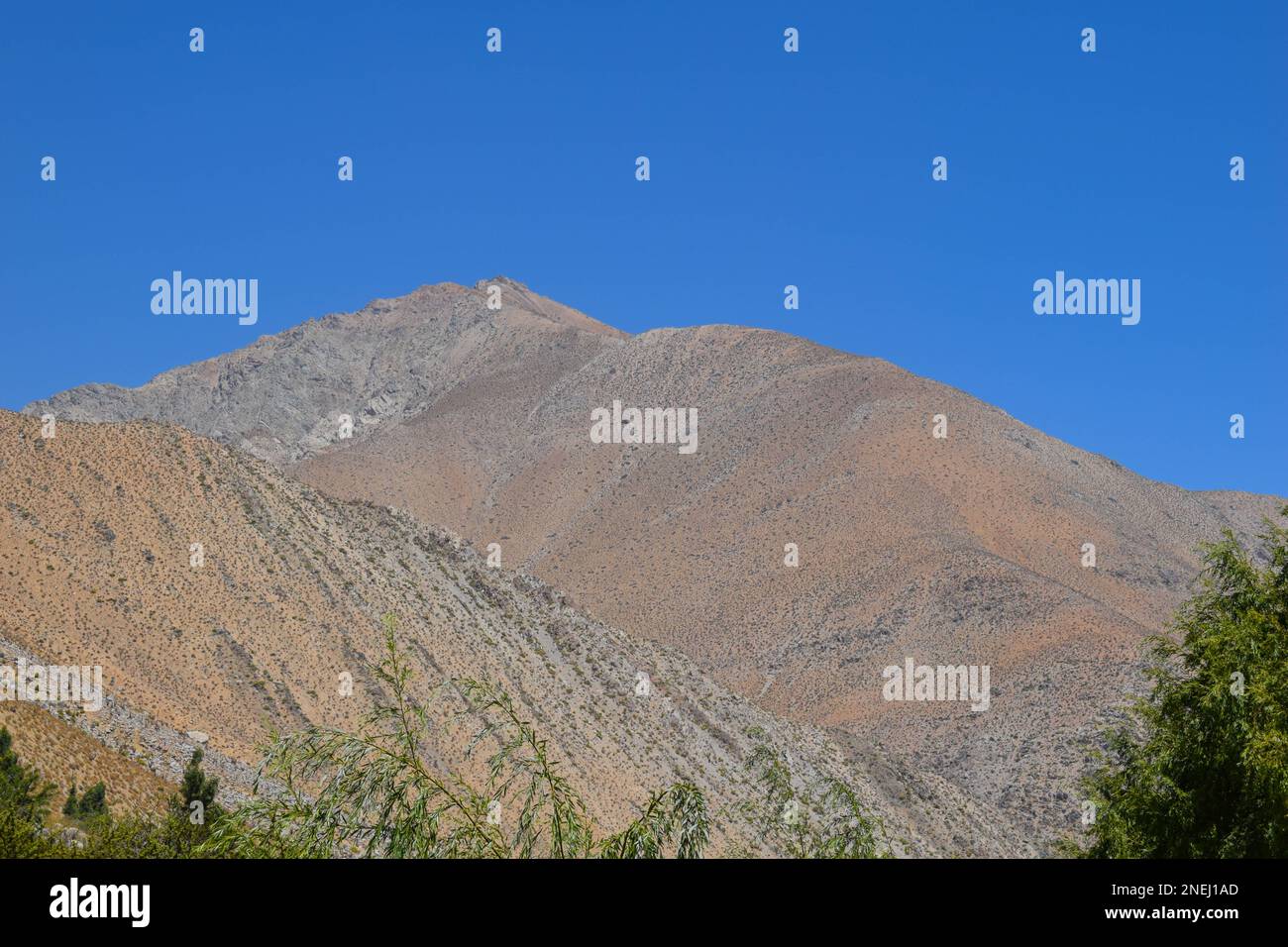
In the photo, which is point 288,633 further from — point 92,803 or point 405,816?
point 405,816

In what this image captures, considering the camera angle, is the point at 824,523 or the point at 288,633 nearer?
the point at 288,633

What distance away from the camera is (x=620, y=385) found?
164750mm

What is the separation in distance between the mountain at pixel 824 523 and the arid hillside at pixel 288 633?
11315 mm

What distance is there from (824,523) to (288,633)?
243ft

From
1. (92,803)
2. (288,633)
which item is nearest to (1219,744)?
(92,803)

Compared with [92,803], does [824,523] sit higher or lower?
higher

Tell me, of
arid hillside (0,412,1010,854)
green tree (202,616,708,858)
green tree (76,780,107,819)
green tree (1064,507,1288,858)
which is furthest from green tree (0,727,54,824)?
green tree (1064,507,1288,858)

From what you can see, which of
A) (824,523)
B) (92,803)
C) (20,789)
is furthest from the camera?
(824,523)

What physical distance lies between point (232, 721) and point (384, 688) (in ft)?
23.4

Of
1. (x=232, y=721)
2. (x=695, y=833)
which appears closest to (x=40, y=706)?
(x=232, y=721)

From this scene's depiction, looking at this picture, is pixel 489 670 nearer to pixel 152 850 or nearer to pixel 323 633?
pixel 323 633

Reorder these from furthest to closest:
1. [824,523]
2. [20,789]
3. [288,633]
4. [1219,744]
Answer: [824,523], [288,633], [20,789], [1219,744]

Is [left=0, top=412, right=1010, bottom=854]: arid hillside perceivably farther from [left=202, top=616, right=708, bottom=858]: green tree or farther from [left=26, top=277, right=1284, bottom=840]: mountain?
[left=202, top=616, right=708, bottom=858]: green tree

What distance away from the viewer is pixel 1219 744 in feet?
52.5
